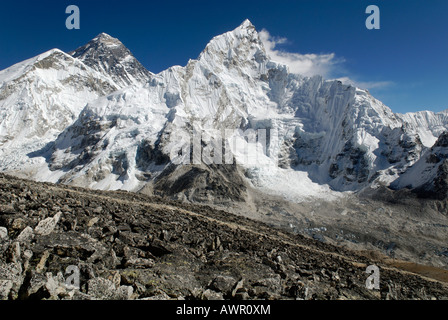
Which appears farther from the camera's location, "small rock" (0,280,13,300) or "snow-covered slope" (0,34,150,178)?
"snow-covered slope" (0,34,150,178)

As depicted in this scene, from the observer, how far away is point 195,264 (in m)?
11.8

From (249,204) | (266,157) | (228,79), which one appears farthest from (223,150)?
(228,79)

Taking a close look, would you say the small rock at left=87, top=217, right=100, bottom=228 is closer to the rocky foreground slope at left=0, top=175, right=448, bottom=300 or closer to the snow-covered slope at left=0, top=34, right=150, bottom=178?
the rocky foreground slope at left=0, top=175, right=448, bottom=300

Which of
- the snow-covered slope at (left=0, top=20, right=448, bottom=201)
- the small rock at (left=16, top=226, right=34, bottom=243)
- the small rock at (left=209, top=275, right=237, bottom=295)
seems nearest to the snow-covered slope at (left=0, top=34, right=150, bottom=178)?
the snow-covered slope at (left=0, top=20, right=448, bottom=201)

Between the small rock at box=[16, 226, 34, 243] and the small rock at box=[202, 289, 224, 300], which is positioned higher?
the small rock at box=[16, 226, 34, 243]

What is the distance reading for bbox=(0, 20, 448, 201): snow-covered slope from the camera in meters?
101

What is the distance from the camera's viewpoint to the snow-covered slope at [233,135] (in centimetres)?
10075

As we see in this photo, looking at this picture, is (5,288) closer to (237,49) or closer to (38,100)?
(38,100)

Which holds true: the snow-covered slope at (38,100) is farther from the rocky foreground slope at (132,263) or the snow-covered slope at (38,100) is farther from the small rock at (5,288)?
the small rock at (5,288)

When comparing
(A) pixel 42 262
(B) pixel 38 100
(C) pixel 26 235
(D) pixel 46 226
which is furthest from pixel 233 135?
(A) pixel 42 262

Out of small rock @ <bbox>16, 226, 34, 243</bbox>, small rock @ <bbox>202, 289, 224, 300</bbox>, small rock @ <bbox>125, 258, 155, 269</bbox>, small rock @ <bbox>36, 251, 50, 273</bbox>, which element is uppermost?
small rock @ <bbox>16, 226, 34, 243</bbox>

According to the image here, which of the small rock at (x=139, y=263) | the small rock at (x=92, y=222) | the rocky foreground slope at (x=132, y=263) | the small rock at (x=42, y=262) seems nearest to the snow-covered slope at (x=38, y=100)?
the small rock at (x=92, y=222)
